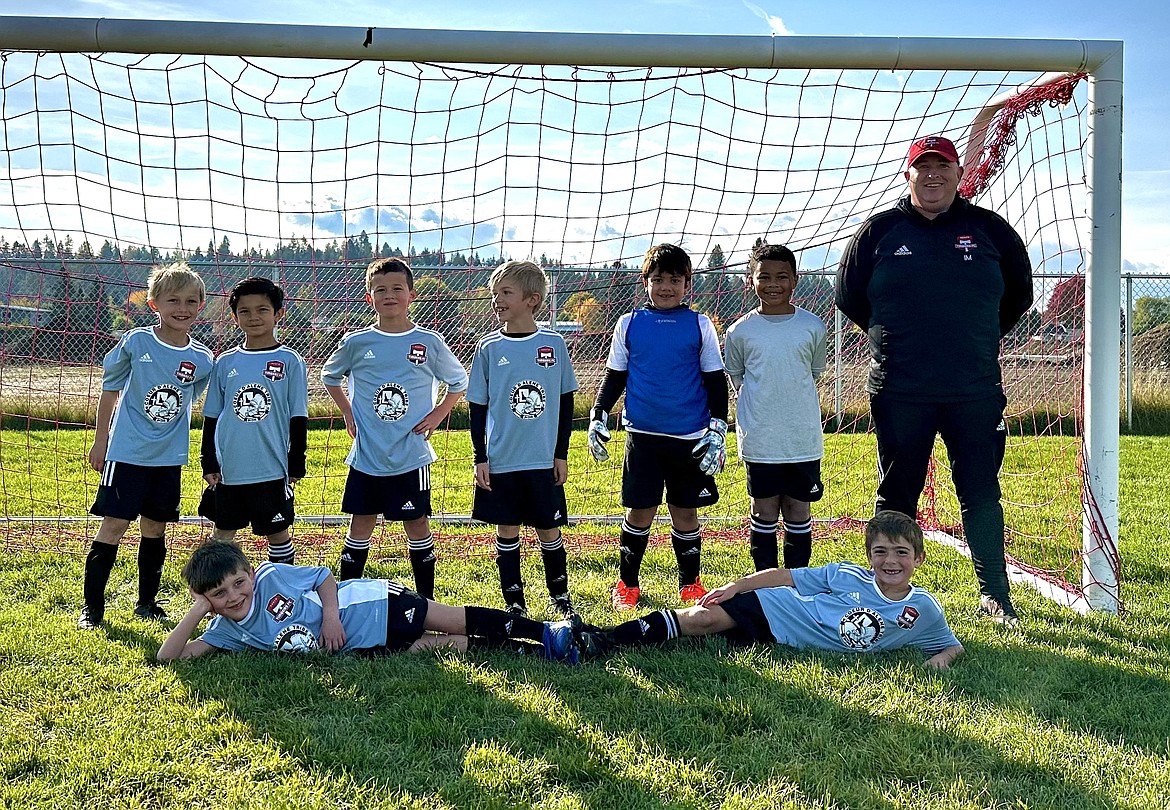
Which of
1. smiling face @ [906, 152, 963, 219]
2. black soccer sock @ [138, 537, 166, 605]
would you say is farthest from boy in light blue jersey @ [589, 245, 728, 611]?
black soccer sock @ [138, 537, 166, 605]

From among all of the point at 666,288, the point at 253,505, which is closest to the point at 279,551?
the point at 253,505

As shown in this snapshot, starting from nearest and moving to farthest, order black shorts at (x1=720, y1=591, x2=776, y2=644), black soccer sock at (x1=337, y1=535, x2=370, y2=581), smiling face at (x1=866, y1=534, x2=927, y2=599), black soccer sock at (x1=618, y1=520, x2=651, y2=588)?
smiling face at (x1=866, y1=534, x2=927, y2=599), black shorts at (x1=720, y1=591, x2=776, y2=644), black soccer sock at (x1=337, y1=535, x2=370, y2=581), black soccer sock at (x1=618, y1=520, x2=651, y2=588)

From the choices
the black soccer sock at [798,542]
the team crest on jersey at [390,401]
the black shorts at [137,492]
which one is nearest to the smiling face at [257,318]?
the team crest on jersey at [390,401]

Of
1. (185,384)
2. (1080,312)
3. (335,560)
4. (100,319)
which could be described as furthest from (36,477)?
(1080,312)

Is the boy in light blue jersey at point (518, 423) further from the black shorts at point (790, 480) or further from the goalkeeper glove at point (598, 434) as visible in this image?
the black shorts at point (790, 480)

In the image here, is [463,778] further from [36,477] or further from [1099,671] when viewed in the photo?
[36,477]

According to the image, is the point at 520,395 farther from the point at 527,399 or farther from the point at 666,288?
the point at 666,288

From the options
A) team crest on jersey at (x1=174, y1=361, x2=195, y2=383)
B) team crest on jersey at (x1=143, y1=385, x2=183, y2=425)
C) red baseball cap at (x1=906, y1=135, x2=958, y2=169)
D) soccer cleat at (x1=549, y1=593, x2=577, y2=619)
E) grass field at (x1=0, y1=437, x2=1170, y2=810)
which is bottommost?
grass field at (x1=0, y1=437, x2=1170, y2=810)

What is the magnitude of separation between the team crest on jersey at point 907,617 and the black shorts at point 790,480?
81cm

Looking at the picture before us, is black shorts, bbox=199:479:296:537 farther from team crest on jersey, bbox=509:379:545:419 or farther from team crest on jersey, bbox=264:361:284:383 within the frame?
team crest on jersey, bbox=509:379:545:419

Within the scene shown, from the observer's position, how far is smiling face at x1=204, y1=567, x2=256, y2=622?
3.29m

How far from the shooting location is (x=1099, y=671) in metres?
3.34

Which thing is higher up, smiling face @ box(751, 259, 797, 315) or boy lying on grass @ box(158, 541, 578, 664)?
smiling face @ box(751, 259, 797, 315)

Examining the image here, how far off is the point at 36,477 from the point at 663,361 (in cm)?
602
